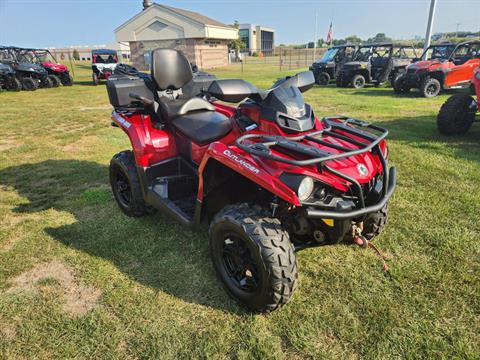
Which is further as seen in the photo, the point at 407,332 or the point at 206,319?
the point at 206,319

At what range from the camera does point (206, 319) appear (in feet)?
7.53

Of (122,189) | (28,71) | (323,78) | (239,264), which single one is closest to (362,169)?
(239,264)

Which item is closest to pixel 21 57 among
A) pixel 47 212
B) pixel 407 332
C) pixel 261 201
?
pixel 47 212

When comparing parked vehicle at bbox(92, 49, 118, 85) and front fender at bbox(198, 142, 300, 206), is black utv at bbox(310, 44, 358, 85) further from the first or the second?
front fender at bbox(198, 142, 300, 206)

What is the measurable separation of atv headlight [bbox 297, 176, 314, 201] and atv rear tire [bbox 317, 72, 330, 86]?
1631cm

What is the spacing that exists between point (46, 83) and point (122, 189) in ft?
57.0

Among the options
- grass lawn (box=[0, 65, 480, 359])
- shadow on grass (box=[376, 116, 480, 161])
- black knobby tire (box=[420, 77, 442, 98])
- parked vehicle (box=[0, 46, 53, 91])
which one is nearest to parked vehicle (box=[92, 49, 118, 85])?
parked vehicle (box=[0, 46, 53, 91])

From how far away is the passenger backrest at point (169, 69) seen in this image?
3.34m

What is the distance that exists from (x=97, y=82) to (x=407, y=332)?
21232 mm

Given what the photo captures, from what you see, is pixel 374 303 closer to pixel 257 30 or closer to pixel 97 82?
pixel 97 82

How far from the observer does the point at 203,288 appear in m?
2.59

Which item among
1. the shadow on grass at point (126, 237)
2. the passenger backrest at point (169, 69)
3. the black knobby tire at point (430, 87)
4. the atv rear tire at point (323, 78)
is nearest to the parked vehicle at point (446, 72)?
the black knobby tire at point (430, 87)

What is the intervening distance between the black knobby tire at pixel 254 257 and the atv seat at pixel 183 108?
2.85 ft

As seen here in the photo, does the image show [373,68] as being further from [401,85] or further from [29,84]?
[29,84]
